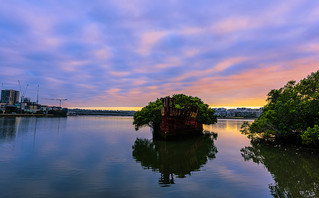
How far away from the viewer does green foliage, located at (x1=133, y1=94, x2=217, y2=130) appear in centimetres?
4722

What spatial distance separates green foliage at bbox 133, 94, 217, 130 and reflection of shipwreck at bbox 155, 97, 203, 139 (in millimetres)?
2278

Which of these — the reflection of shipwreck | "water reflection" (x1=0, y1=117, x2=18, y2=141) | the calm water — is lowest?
"water reflection" (x1=0, y1=117, x2=18, y2=141)

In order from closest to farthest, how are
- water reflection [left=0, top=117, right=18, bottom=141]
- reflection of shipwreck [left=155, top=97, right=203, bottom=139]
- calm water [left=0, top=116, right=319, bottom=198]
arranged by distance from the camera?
calm water [left=0, top=116, right=319, bottom=198]
reflection of shipwreck [left=155, top=97, right=203, bottom=139]
water reflection [left=0, top=117, right=18, bottom=141]

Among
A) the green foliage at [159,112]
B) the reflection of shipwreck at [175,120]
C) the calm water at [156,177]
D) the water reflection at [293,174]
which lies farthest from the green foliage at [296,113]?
the green foliage at [159,112]

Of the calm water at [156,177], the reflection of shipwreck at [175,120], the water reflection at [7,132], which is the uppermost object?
the reflection of shipwreck at [175,120]

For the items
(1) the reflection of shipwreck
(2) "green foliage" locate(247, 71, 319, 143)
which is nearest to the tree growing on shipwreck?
(1) the reflection of shipwreck

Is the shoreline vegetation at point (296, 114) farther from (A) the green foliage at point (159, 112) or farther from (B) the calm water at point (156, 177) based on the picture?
(A) the green foliage at point (159, 112)

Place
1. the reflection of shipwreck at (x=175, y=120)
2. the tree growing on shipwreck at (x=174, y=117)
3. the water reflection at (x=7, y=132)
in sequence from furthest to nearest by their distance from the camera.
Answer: the water reflection at (x=7, y=132) → the tree growing on shipwreck at (x=174, y=117) → the reflection of shipwreck at (x=175, y=120)

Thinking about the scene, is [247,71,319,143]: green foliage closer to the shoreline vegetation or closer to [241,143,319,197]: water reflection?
the shoreline vegetation

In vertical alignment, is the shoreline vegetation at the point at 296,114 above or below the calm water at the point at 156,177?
above

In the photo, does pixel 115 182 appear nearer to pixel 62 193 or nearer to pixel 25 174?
pixel 62 193

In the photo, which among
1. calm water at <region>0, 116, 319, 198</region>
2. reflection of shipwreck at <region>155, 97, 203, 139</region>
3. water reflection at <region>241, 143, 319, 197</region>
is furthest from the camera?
reflection of shipwreck at <region>155, 97, 203, 139</region>

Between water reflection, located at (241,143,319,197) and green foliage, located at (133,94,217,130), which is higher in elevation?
green foliage, located at (133,94,217,130)

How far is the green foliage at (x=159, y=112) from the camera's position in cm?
4722
